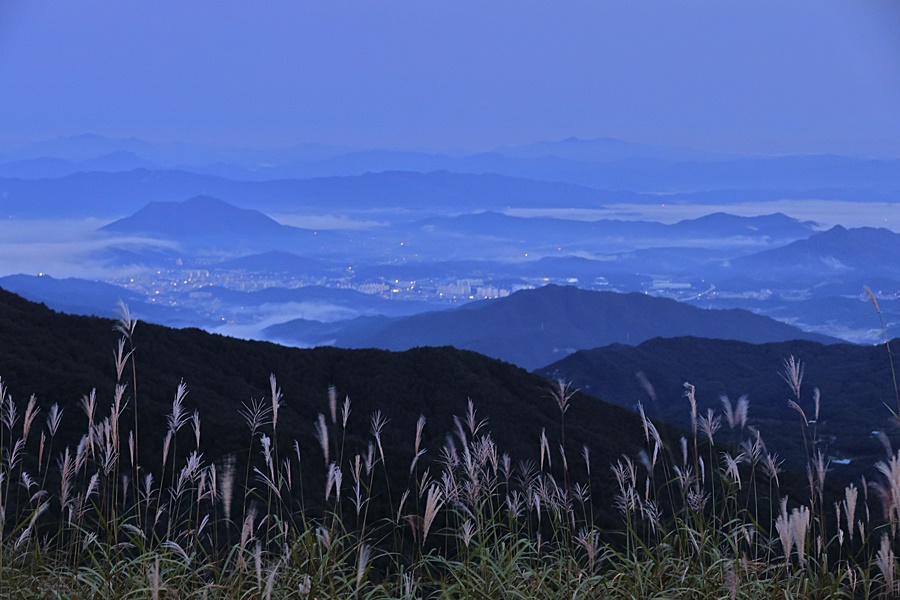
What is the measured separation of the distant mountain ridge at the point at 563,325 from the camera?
11931 centimetres

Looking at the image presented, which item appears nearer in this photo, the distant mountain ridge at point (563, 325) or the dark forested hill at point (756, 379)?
the dark forested hill at point (756, 379)

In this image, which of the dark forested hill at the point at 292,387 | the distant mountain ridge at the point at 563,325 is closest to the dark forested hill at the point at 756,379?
the dark forested hill at the point at 292,387

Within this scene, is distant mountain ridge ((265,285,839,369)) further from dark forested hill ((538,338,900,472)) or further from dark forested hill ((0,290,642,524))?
dark forested hill ((0,290,642,524))

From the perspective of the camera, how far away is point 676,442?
17.2 meters

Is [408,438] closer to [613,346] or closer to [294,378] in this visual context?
[294,378]

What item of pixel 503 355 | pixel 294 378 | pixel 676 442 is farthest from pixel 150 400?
pixel 503 355

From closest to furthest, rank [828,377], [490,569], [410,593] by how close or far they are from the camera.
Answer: [410,593]
[490,569]
[828,377]

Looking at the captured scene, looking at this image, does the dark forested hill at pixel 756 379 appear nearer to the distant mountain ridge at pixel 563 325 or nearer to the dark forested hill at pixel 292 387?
the dark forested hill at pixel 292 387

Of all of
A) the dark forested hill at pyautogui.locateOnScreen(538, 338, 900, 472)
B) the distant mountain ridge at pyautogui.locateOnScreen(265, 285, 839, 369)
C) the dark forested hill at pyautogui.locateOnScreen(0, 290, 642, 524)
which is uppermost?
the dark forested hill at pyautogui.locateOnScreen(0, 290, 642, 524)

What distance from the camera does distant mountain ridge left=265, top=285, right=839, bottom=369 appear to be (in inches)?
4697

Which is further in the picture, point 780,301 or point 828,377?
point 780,301

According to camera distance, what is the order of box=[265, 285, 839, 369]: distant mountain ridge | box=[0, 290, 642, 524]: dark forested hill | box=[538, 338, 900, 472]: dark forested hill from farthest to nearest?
1. box=[265, 285, 839, 369]: distant mountain ridge
2. box=[538, 338, 900, 472]: dark forested hill
3. box=[0, 290, 642, 524]: dark forested hill

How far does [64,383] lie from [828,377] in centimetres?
4237

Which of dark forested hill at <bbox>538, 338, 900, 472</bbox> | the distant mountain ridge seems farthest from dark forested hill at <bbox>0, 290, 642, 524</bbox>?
the distant mountain ridge
